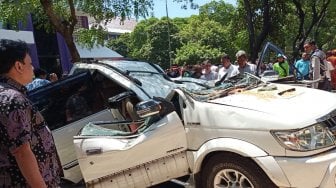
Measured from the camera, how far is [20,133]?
2.43 metres

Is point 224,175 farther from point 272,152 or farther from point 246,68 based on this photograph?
point 246,68

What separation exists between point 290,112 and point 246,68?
390cm

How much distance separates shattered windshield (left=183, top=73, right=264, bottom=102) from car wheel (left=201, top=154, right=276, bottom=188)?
65 centimetres

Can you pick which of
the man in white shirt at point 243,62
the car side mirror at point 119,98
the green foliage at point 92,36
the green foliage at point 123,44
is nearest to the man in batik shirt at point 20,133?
the car side mirror at point 119,98

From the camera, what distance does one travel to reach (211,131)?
14.0ft

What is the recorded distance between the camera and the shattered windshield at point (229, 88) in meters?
4.66

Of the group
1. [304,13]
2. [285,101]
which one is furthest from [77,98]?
[304,13]

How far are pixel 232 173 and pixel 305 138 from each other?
0.76m

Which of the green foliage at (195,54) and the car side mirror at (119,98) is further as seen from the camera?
the green foliage at (195,54)

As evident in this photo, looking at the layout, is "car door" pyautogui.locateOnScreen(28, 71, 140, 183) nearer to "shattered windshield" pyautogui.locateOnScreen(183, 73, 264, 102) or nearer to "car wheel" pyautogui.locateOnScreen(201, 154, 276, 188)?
"shattered windshield" pyautogui.locateOnScreen(183, 73, 264, 102)

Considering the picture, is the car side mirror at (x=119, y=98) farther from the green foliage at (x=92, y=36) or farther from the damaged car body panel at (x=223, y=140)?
the green foliage at (x=92, y=36)

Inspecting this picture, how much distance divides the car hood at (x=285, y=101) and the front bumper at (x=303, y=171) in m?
0.38

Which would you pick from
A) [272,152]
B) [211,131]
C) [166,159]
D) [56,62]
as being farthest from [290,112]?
[56,62]

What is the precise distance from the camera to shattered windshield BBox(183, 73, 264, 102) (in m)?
4.66
